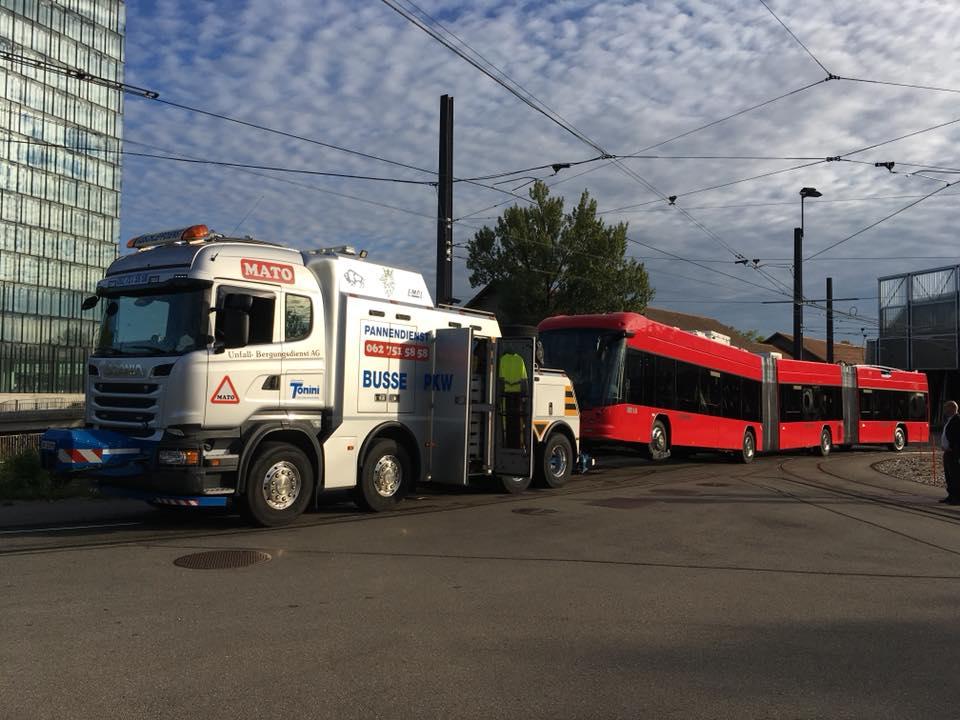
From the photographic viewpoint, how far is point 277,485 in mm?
9961

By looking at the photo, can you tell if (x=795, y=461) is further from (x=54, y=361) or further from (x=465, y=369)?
(x=54, y=361)

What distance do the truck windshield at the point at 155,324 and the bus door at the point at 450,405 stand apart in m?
3.81

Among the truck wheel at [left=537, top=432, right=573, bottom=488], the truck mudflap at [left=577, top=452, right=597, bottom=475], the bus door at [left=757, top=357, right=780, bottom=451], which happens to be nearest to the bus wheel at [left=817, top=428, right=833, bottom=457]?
the bus door at [left=757, top=357, right=780, bottom=451]

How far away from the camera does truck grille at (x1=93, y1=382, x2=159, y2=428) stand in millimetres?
A: 9250

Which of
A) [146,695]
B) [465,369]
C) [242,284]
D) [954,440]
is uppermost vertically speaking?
[242,284]

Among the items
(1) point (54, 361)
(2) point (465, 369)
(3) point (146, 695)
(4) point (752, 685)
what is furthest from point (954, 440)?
(1) point (54, 361)

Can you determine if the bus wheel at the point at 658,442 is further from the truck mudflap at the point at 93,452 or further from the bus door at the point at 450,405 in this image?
the truck mudflap at the point at 93,452

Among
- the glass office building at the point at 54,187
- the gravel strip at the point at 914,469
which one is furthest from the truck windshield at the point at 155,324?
the glass office building at the point at 54,187

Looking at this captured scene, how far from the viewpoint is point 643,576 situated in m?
7.79

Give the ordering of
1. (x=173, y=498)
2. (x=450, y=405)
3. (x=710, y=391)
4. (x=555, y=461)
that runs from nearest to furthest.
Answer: (x=173, y=498) < (x=450, y=405) < (x=555, y=461) < (x=710, y=391)

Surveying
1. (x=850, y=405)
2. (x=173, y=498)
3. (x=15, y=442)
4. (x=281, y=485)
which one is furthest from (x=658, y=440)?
(x=15, y=442)

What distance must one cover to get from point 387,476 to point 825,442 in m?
20.4

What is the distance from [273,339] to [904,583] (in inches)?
282

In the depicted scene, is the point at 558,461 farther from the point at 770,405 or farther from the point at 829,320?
the point at 829,320
